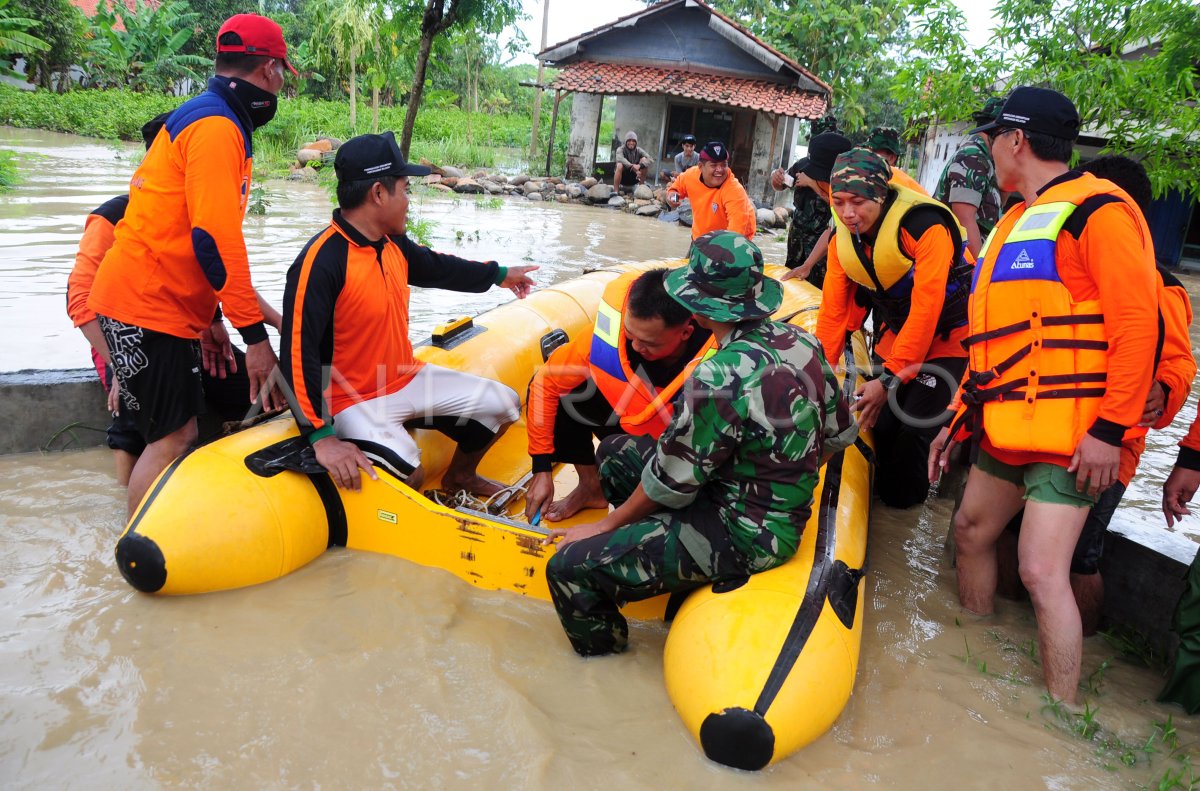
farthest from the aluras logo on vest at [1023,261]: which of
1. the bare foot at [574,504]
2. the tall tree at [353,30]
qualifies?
the tall tree at [353,30]

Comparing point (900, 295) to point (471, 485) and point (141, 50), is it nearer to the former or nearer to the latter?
point (471, 485)

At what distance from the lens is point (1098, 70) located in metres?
4.93

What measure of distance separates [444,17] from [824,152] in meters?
4.07

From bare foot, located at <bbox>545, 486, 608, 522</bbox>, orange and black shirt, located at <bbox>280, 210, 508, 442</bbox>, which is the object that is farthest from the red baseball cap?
bare foot, located at <bbox>545, 486, 608, 522</bbox>

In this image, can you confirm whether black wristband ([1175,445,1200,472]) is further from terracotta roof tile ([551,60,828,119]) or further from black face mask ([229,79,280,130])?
terracotta roof tile ([551,60,828,119])

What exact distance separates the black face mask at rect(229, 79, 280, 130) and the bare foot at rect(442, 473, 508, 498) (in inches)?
62.4

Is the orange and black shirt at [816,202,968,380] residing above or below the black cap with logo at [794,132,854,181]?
below

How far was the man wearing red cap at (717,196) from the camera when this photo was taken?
19.8 ft

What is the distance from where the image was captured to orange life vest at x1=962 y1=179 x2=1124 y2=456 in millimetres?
2402

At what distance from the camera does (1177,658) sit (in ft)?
8.43

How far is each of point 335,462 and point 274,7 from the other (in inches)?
1422

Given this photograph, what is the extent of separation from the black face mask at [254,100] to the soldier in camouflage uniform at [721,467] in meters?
1.77

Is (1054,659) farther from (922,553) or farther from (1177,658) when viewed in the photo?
(922,553)

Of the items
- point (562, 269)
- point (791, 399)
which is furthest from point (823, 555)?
point (562, 269)
